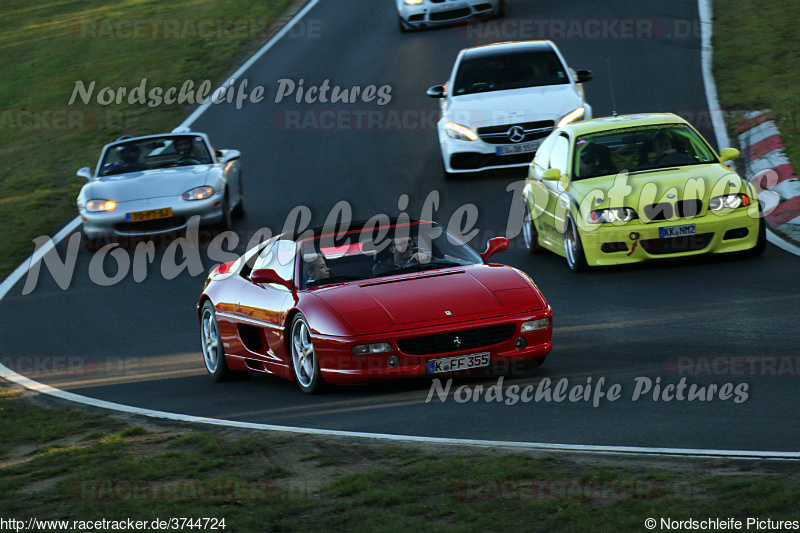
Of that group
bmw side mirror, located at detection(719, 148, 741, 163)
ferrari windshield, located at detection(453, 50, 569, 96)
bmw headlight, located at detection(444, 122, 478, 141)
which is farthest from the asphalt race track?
ferrari windshield, located at detection(453, 50, 569, 96)

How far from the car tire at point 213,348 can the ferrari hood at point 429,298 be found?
1610 mm

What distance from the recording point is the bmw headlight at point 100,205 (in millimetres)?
17688

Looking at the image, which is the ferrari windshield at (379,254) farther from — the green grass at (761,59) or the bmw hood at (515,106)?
the bmw hood at (515,106)

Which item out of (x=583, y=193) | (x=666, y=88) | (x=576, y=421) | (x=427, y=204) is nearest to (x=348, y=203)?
(x=427, y=204)

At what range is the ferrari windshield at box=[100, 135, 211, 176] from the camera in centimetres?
1856

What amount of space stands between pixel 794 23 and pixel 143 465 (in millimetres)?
23083

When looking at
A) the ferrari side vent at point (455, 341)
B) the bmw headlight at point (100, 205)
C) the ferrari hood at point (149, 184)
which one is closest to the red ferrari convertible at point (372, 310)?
the ferrari side vent at point (455, 341)

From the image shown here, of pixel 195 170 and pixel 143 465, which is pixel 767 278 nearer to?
pixel 143 465

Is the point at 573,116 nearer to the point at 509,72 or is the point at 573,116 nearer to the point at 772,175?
the point at 509,72

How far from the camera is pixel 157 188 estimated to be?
1775cm

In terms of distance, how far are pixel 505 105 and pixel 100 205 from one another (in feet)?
19.5

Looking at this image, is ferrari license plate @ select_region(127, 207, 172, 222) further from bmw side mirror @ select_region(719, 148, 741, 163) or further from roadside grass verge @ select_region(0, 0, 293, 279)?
bmw side mirror @ select_region(719, 148, 741, 163)

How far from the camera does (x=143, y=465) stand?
24.4 ft

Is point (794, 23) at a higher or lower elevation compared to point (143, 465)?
lower
